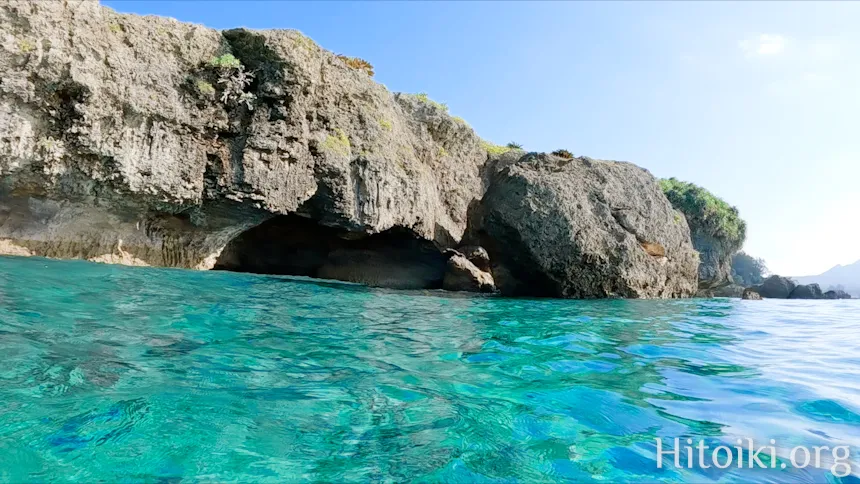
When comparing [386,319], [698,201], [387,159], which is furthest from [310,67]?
[698,201]

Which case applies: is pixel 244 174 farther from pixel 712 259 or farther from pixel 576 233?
pixel 712 259

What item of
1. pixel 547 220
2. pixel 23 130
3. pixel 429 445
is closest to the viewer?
pixel 429 445

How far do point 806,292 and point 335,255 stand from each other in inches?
1321

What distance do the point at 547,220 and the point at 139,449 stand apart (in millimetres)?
13116

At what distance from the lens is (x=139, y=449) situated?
8.25 feet

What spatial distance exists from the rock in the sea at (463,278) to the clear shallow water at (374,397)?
1089 centimetres

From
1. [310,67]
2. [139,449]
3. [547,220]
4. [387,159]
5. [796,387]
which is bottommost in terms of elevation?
[139,449]

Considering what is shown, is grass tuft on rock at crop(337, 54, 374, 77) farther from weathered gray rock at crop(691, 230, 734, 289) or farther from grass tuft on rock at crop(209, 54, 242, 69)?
weathered gray rock at crop(691, 230, 734, 289)

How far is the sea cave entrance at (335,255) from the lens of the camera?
18594mm

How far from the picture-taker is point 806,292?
34.4 meters

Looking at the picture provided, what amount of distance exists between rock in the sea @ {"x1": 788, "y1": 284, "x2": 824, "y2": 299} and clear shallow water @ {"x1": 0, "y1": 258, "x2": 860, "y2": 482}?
3395cm

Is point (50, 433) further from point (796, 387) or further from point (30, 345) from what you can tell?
point (796, 387)

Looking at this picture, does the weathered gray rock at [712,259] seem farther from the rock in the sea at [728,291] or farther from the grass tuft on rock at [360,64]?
the grass tuft on rock at [360,64]

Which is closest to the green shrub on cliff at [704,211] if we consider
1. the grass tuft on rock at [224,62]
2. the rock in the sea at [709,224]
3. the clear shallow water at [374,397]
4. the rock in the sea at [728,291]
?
the rock in the sea at [709,224]
